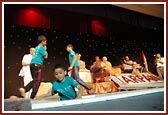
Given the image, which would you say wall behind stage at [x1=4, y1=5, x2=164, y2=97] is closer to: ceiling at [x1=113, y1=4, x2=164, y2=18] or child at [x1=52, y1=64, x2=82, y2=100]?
child at [x1=52, y1=64, x2=82, y2=100]

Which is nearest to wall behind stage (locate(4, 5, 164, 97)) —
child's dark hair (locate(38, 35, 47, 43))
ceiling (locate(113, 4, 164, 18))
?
child's dark hair (locate(38, 35, 47, 43))

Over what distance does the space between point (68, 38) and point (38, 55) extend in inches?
15.2

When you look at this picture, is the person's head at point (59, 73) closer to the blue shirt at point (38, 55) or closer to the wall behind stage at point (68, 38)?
the wall behind stage at point (68, 38)

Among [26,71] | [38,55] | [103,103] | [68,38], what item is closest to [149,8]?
[68,38]

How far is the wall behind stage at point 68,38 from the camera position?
254 cm

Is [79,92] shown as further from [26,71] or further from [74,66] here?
[26,71]

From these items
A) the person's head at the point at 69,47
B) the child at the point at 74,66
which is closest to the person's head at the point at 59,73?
the child at the point at 74,66

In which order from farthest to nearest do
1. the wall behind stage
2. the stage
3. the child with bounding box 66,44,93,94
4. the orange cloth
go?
the orange cloth < the child with bounding box 66,44,93,94 < the wall behind stage < the stage

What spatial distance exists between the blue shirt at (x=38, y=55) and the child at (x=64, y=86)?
7.6 inches

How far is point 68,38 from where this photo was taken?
2.76 m

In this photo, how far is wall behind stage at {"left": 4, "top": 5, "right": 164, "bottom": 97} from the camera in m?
2.54

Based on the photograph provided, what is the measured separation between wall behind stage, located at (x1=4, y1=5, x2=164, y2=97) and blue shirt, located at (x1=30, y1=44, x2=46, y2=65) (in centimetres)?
5

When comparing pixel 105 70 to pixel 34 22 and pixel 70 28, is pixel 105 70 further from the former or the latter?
pixel 34 22

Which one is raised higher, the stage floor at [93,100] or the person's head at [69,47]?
the person's head at [69,47]
